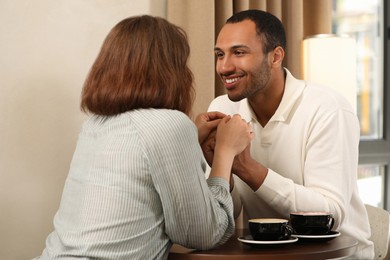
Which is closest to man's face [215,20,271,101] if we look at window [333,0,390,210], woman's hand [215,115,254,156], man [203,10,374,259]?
man [203,10,374,259]

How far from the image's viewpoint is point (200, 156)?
1.59 m

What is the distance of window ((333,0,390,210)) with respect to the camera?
4.41 metres

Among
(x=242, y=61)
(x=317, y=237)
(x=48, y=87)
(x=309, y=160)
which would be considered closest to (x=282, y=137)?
(x=309, y=160)

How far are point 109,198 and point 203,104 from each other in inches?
61.7

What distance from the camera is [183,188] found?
1510 mm

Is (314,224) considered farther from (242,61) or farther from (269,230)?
(242,61)

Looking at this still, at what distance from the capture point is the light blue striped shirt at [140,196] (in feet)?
4.89

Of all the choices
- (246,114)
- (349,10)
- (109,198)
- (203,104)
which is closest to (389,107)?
(349,10)

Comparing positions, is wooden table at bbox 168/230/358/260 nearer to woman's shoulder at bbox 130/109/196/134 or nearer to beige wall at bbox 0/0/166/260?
woman's shoulder at bbox 130/109/196/134

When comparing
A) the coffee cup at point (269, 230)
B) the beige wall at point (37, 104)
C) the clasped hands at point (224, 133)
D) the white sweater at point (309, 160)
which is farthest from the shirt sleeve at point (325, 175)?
the beige wall at point (37, 104)

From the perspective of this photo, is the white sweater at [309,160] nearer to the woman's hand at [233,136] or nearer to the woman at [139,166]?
the woman's hand at [233,136]

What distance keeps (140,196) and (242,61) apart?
101 centimetres

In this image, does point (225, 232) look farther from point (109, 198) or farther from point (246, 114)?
point (246, 114)

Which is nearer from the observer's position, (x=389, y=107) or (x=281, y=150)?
(x=281, y=150)
